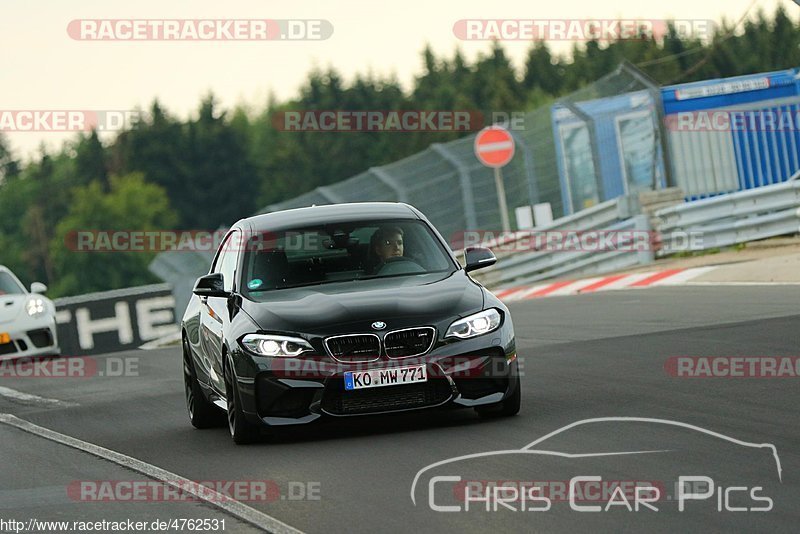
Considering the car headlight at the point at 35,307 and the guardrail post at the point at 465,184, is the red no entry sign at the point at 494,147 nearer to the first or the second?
the guardrail post at the point at 465,184

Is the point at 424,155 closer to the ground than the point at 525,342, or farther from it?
farther from it

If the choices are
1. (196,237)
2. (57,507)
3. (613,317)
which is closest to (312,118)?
(196,237)

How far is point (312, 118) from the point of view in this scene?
462 feet

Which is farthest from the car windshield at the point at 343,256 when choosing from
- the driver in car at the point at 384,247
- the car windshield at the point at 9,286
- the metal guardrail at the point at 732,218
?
the metal guardrail at the point at 732,218

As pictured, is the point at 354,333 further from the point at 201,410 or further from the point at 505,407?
the point at 201,410

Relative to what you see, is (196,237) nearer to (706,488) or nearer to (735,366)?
(735,366)

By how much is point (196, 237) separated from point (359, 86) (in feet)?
402

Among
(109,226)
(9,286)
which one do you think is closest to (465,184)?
(9,286)

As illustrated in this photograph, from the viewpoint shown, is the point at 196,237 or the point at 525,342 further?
the point at 196,237

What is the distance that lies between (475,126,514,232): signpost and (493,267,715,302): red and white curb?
204 centimetres

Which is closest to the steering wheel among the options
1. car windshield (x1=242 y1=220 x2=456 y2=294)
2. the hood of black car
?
car windshield (x1=242 y1=220 x2=456 y2=294)

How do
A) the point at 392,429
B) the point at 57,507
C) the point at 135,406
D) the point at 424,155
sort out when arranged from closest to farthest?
1. the point at 57,507
2. the point at 392,429
3. the point at 135,406
4. the point at 424,155

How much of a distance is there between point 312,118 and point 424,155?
11347 centimetres

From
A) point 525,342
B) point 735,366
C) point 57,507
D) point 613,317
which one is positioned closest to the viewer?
point 57,507
